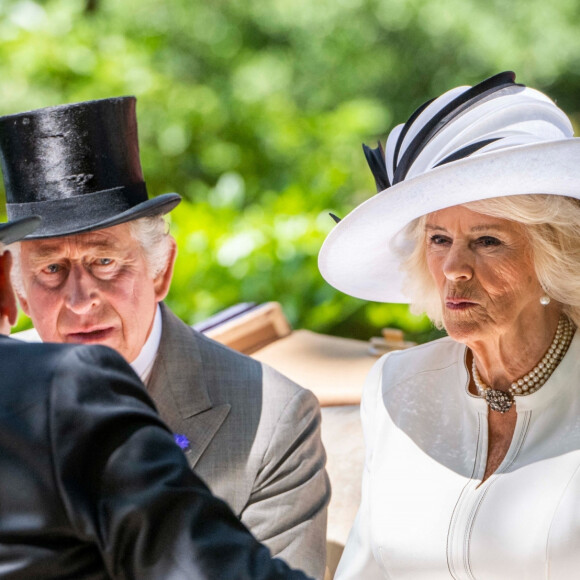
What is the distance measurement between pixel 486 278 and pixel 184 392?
2.94ft

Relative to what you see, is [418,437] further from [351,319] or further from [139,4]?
[139,4]

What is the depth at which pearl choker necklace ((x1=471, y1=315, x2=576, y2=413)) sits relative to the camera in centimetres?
221

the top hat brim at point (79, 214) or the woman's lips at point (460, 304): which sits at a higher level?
the top hat brim at point (79, 214)

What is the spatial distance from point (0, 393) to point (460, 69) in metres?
7.91

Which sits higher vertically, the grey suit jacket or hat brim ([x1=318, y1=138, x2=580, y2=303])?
hat brim ([x1=318, y1=138, x2=580, y2=303])

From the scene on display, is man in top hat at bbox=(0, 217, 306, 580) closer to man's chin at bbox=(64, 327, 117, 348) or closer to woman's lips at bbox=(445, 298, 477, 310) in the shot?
woman's lips at bbox=(445, 298, 477, 310)

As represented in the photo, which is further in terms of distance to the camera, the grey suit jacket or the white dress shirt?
the white dress shirt

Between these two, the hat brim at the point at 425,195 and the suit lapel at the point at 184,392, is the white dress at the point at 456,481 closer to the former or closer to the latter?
the hat brim at the point at 425,195

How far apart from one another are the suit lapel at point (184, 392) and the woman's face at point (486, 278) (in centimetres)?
72

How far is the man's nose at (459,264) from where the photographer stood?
7.13 ft

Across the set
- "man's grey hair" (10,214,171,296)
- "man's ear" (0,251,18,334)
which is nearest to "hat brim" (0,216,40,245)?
"man's ear" (0,251,18,334)

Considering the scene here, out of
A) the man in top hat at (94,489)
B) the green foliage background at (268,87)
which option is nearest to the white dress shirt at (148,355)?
the man in top hat at (94,489)

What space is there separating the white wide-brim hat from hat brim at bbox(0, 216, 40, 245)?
2.60 feet

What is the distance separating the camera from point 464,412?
238 centimetres
